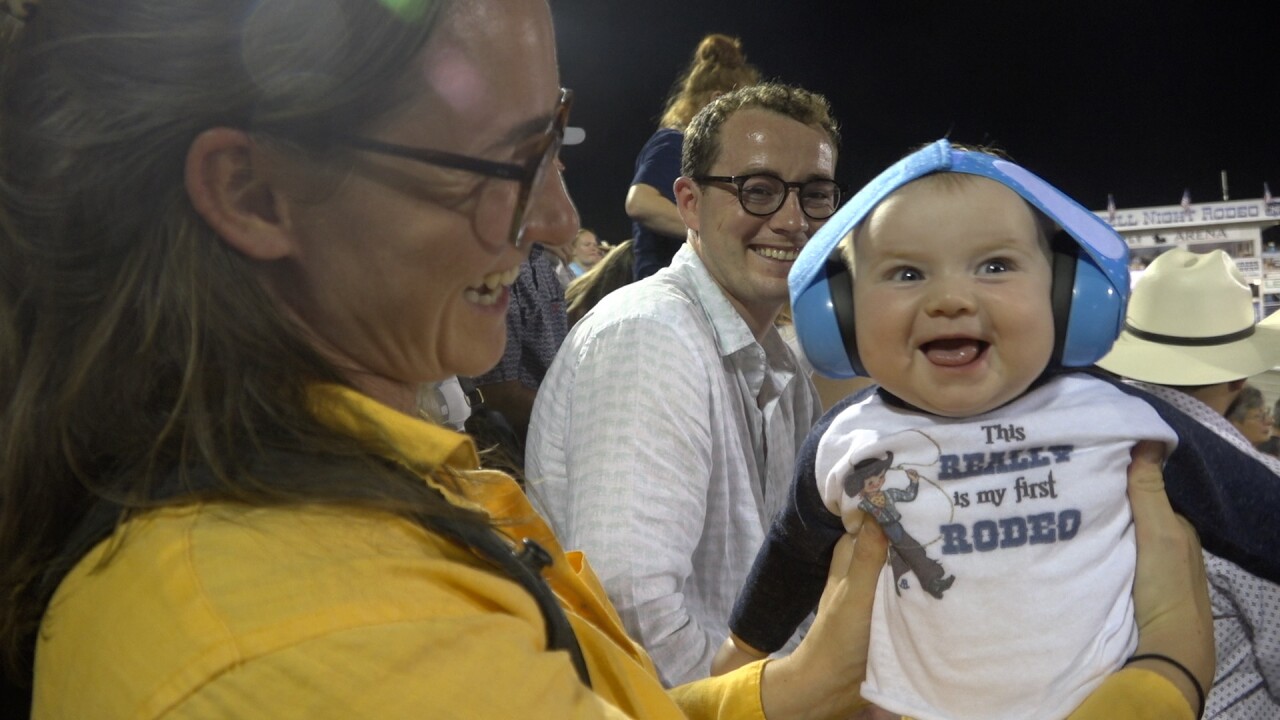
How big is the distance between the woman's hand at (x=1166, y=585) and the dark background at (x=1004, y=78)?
39.7ft

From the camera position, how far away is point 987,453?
4.74 ft

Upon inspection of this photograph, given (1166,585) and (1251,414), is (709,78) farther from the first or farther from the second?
(1166,585)

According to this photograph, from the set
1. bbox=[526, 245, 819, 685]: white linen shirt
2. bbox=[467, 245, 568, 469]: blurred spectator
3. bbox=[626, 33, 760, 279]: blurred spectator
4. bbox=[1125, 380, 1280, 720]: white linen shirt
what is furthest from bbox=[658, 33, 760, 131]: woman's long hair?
bbox=[1125, 380, 1280, 720]: white linen shirt

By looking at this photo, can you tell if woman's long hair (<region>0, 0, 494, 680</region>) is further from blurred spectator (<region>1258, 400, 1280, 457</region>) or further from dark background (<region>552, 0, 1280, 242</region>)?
dark background (<region>552, 0, 1280, 242</region>)

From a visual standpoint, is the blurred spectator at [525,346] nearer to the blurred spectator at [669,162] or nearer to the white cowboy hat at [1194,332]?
the blurred spectator at [669,162]

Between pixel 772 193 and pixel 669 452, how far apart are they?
2.87 ft

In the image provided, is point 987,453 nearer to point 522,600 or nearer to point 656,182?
point 522,600

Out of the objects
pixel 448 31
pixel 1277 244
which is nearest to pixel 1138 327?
pixel 448 31

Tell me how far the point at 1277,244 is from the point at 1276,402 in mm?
4509

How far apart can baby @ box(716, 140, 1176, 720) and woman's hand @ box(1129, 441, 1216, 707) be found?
20 mm

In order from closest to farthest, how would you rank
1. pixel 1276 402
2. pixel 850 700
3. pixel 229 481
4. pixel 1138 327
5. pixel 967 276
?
pixel 229 481
pixel 967 276
pixel 850 700
pixel 1138 327
pixel 1276 402

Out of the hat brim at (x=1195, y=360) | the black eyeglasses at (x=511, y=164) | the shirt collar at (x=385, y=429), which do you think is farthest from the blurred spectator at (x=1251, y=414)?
the shirt collar at (x=385, y=429)

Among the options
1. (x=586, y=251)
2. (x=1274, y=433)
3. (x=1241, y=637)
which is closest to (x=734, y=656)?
(x=1241, y=637)

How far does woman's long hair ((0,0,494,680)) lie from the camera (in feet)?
2.68
